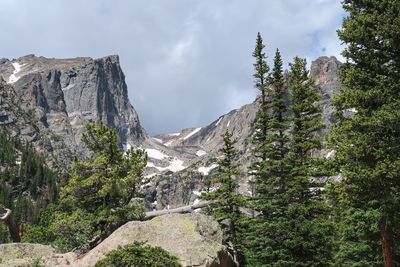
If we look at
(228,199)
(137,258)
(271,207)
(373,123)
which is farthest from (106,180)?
(373,123)

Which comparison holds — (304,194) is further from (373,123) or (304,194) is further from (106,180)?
(106,180)

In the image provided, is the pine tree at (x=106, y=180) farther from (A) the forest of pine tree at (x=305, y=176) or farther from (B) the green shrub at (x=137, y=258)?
(B) the green shrub at (x=137, y=258)

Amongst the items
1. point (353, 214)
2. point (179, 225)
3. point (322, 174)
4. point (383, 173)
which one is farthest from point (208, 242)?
point (322, 174)

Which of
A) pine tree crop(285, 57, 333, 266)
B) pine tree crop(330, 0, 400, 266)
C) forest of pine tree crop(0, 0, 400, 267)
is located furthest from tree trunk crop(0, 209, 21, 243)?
pine tree crop(330, 0, 400, 266)

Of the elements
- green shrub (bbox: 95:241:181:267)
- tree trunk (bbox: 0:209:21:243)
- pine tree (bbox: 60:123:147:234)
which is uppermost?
pine tree (bbox: 60:123:147:234)

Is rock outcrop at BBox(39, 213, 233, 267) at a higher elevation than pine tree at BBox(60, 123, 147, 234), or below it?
below

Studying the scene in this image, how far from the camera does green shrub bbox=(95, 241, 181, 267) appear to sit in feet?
60.8

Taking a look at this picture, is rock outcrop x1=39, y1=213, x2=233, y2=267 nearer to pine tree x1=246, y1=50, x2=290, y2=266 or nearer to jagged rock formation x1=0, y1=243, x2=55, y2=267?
jagged rock formation x1=0, y1=243, x2=55, y2=267

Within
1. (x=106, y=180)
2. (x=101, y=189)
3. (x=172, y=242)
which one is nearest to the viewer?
(x=172, y=242)

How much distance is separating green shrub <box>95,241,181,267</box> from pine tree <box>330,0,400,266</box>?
25.7 feet

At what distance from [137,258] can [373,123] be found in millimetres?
10562

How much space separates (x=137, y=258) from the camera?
18.6 m

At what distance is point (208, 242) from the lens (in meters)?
22.3

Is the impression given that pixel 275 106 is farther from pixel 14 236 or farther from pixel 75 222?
pixel 14 236
